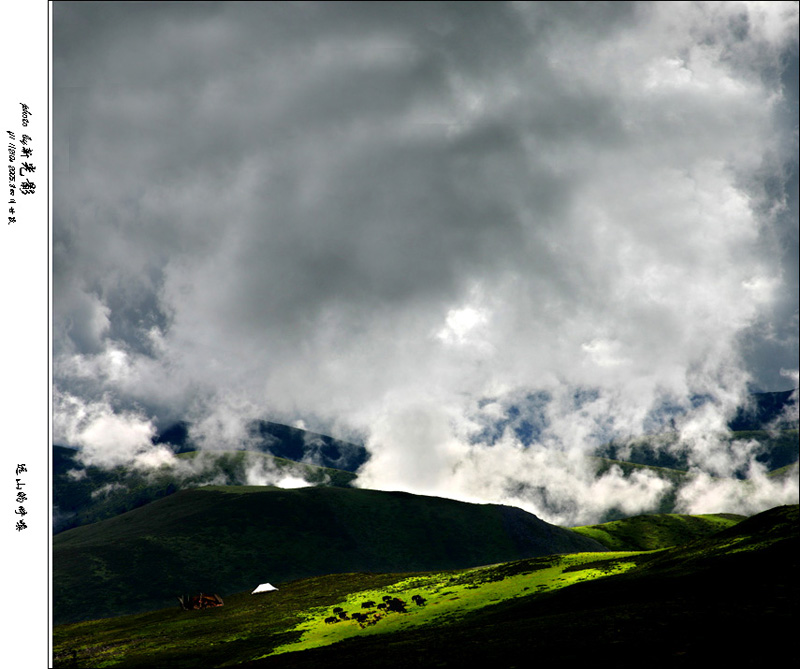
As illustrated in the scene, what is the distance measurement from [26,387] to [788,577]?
5113cm

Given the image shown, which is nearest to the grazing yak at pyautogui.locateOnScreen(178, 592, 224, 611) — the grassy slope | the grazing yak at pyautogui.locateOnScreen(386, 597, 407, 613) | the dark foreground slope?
the grassy slope

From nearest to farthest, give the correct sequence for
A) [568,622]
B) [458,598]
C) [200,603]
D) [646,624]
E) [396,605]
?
[646,624]
[568,622]
[458,598]
[396,605]
[200,603]

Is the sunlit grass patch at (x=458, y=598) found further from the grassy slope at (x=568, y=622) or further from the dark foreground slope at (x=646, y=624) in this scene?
the dark foreground slope at (x=646, y=624)

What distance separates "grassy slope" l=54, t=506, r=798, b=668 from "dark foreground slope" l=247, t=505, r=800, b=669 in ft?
0.47

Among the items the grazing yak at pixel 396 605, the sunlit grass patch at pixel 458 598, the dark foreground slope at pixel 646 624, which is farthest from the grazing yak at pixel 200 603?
the dark foreground slope at pixel 646 624

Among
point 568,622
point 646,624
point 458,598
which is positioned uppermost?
point 646,624

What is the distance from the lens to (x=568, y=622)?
149ft

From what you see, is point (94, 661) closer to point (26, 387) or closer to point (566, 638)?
point (566, 638)

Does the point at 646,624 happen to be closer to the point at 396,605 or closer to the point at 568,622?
the point at 568,622

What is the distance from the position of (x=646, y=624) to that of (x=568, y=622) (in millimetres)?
7291

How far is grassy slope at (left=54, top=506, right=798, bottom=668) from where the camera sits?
115 feet

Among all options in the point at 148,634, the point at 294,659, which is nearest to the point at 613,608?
the point at 294,659

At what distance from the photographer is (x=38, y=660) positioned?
76.1 feet

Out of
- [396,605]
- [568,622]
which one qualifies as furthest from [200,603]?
[568,622]
